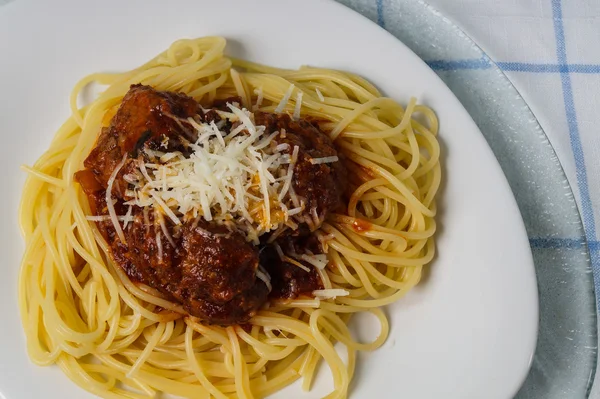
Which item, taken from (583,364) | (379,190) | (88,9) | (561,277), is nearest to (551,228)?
(561,277)

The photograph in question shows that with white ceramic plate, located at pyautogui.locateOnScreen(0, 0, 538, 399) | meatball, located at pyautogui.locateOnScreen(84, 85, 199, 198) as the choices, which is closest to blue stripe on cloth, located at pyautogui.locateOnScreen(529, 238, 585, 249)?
white ceramic plate, located at pyautogui.locateOnScreen(0, 0, 538, 399)

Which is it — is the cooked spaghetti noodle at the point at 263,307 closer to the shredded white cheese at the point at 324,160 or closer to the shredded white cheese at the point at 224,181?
the shredded white cheese at the point at 324,160

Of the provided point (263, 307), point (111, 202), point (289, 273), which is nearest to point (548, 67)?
point (289, 273)

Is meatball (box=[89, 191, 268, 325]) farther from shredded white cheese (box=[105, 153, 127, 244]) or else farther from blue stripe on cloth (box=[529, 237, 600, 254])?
blue stripe on cloth (box=[529, 237, 600, 254])

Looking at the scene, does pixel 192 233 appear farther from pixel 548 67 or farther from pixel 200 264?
pixel 548 67

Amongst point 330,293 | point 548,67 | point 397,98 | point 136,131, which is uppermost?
point 548,67

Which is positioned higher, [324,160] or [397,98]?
[397,98]
